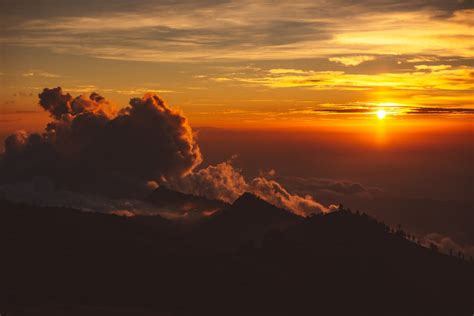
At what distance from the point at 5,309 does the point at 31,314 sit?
9.10 m

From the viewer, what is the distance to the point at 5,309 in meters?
193

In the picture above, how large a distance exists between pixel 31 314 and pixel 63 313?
35.3 ft

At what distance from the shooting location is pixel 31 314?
191 metres

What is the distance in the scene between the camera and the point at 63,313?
7795 inches

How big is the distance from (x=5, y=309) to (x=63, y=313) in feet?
59.5
